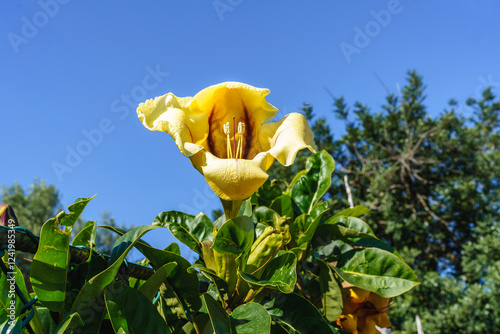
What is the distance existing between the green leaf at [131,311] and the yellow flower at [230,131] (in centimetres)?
27

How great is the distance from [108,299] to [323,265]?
0.65 m

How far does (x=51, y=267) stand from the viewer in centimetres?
81

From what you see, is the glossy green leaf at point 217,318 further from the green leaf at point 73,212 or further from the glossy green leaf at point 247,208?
the glossy green leaf at point 247,208

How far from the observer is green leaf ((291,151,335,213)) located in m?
1.42

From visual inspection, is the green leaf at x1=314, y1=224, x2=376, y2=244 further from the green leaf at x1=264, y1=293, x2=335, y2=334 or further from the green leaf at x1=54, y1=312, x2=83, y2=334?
the green leaf at x1=54, y1=312, x2=83, y2=334

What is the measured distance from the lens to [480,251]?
5.13m

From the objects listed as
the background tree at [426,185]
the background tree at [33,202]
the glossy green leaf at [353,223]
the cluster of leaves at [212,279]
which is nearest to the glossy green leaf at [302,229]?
the cluster of leaves at [212,279]

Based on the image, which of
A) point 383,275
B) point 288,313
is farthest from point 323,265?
point 288,313

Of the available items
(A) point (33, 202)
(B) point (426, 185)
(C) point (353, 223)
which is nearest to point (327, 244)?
(C) point (353, 223)

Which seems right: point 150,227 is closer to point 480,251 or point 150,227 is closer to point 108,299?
point 108,299

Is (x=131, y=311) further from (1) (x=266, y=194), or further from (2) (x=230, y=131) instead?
(1) (x=266, y=194)

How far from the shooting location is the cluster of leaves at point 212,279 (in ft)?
2.60

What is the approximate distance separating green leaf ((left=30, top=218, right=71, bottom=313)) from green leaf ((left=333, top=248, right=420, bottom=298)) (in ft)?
2.29

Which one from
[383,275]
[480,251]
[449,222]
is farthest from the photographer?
[449,222]
